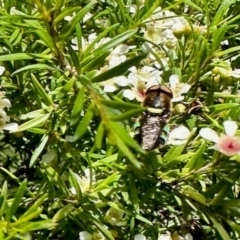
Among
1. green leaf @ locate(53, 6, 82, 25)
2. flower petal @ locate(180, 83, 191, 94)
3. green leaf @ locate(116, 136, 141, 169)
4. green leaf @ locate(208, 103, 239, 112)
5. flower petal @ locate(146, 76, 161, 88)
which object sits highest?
green leaf @ locate(53, 6, 82, 25)

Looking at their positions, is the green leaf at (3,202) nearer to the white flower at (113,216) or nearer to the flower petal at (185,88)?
the white flower at (113,216)

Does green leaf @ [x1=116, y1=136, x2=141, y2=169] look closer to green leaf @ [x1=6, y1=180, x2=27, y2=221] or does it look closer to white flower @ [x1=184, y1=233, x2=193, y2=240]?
green leaf @ [x1=6, y1=180, x2=27, y2=221]

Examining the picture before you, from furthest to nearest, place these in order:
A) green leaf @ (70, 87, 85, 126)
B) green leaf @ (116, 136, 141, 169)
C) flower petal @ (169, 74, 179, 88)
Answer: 1. flower petal @ (169, 74, 179, 88)
2. green leaf @ (70, 87, 85, 126)
3. green leaf @ (116, 136, 141, 169)

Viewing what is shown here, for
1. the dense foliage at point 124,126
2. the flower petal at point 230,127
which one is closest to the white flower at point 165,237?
the dense foliage at point 124,126

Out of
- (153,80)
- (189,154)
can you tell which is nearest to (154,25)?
(153,80)

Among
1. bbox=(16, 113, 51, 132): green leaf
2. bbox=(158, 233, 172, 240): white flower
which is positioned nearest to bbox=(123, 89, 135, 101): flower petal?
bbox=(16, 113, 51, 132): green leaf

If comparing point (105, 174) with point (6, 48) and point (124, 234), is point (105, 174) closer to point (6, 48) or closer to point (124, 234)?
point (124, 234)

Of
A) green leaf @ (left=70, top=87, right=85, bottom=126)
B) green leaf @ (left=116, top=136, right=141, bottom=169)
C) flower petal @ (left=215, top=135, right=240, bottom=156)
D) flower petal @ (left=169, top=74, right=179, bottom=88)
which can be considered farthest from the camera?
flower petal @ (left=169, top=74, right=179, bottom=88)

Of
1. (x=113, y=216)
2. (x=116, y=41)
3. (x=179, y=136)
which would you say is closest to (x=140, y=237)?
(x=113, y=216)
